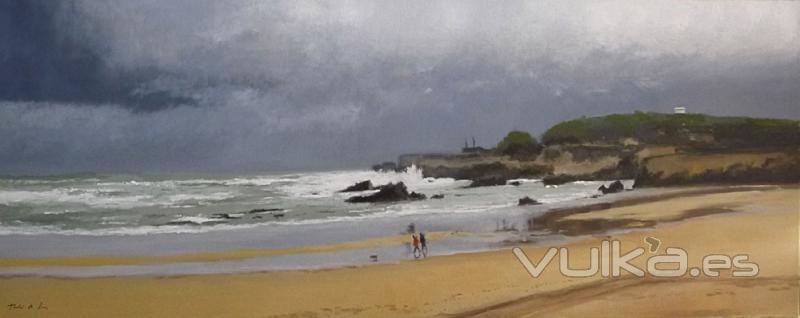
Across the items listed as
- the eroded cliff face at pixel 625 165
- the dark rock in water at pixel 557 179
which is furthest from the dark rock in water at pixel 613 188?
the dark rock in water at pixel 557 179

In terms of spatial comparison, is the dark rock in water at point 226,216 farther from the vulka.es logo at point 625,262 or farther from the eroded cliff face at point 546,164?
the vulka.es logo at point 625,262

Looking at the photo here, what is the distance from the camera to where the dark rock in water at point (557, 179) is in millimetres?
2635

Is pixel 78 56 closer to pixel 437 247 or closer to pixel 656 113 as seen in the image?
pixel 437 247

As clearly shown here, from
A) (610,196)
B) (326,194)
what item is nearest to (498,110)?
(610,196)

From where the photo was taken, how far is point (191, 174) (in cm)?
242

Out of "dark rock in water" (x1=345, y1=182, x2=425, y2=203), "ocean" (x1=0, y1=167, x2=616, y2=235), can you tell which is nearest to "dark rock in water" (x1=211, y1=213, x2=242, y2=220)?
"ocean" (x1=0, y1=167, x2=616, y2=235)

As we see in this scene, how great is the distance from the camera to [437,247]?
2537mm

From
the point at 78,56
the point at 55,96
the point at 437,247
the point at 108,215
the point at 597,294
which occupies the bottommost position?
the point at 597,294

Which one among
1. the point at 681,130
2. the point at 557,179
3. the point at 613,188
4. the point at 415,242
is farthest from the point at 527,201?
the point at 681,130

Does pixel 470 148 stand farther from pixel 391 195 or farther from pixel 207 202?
pixel 207 202

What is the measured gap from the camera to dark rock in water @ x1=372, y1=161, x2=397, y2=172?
250cm

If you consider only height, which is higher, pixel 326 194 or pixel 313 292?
pixel 326 194

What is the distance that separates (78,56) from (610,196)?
2.09m

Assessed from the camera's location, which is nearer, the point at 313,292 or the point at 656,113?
the point at 313,292
